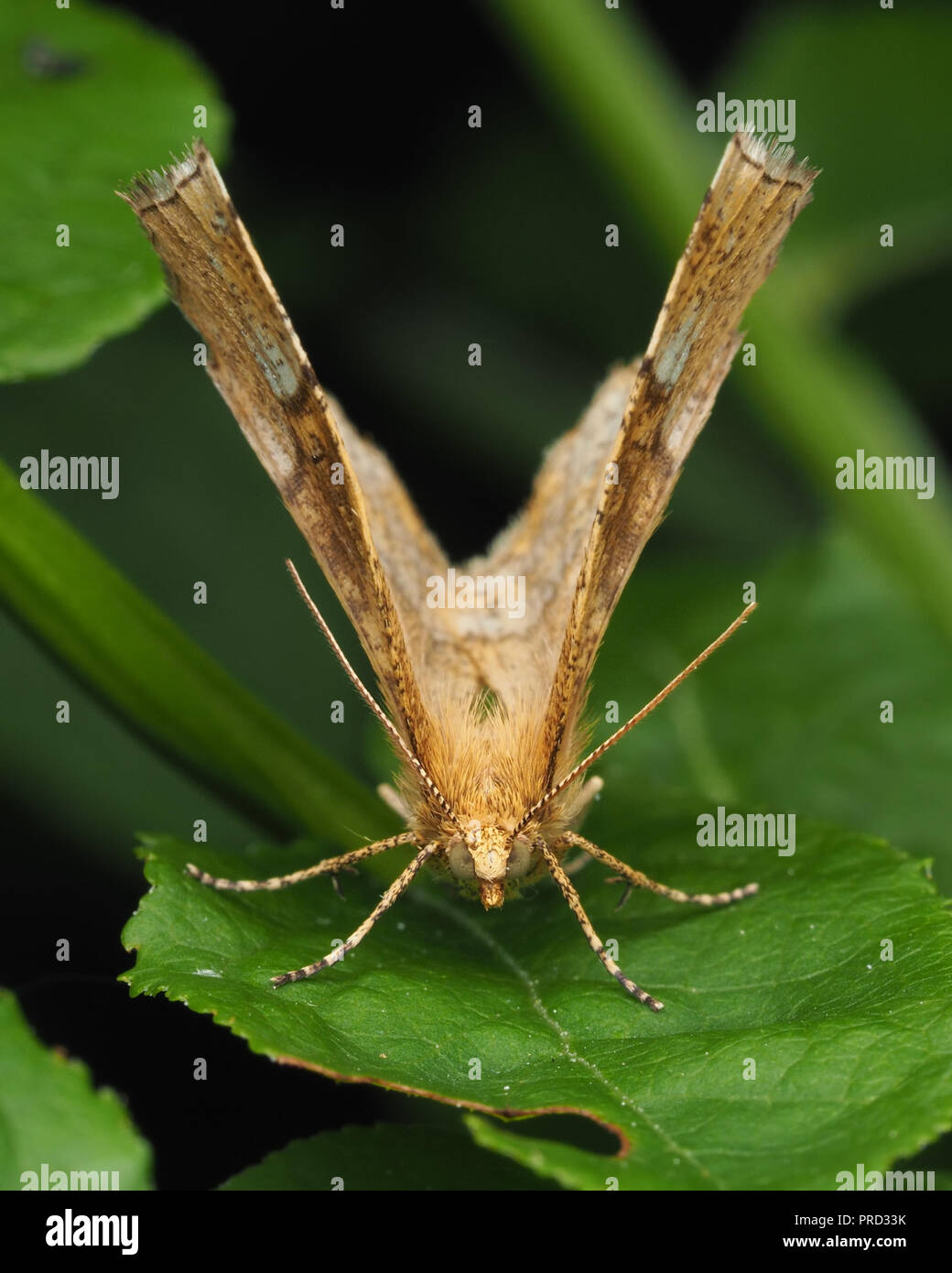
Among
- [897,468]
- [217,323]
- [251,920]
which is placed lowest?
[251,920]

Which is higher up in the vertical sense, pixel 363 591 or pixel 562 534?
pixel 562 534

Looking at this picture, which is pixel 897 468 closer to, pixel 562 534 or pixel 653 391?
pixel 562 534


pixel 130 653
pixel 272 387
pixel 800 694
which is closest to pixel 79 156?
pixel 272 387

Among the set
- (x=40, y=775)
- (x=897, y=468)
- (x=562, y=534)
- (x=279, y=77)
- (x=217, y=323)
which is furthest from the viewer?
(x=279, y=77)

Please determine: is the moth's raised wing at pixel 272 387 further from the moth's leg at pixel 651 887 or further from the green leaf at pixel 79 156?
the moth's leg at pixel 651 887

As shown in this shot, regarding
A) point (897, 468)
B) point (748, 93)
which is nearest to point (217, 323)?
point (897, 468)

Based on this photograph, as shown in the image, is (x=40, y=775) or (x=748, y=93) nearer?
(x=40, y=775)
